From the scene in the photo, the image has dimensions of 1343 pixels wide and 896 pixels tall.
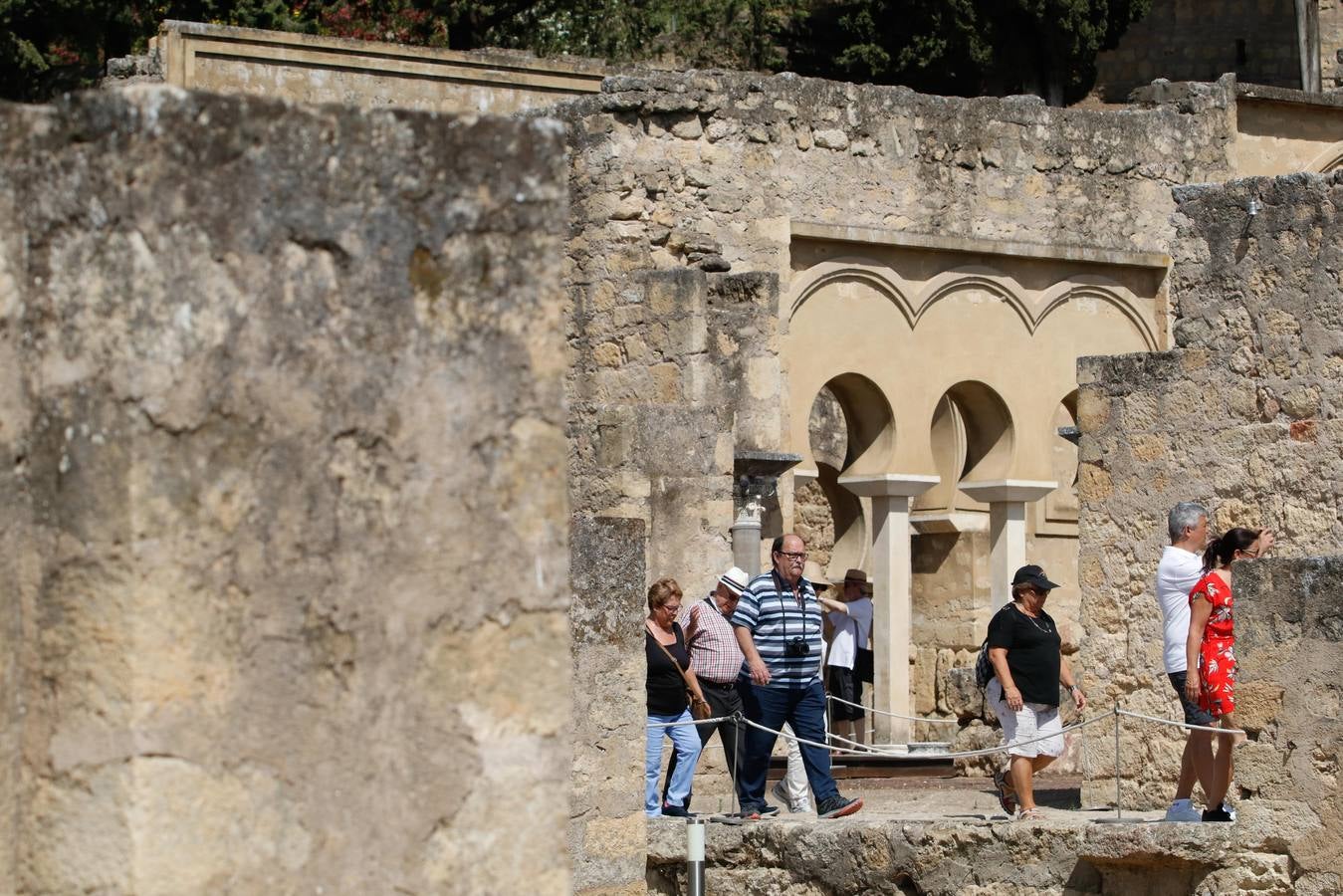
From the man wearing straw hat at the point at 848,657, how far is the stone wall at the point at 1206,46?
18194mm

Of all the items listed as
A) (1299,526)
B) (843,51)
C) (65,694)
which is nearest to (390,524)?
(65,694)

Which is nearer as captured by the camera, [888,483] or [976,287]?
[888,483]

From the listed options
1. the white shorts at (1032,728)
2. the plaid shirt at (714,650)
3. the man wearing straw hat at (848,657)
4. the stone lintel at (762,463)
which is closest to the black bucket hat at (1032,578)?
the white shorts at (1032,728)

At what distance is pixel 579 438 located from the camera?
463 inches

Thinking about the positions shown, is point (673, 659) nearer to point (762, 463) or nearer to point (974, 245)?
point (762, 463)

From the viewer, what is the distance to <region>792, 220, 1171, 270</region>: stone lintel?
15.8m

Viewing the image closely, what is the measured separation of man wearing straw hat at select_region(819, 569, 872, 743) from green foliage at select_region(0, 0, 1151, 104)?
334 inches

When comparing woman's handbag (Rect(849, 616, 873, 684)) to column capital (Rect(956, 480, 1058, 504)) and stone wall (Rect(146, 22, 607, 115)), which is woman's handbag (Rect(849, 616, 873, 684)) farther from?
stone wall (Rect(146, 22, 607, 115))

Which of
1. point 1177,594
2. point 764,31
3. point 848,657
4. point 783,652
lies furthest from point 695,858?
point 764,31

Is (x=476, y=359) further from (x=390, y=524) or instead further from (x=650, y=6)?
(x=650, y=6)

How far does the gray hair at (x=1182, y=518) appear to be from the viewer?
9.30 metres

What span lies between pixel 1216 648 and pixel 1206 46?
26193 millimetres

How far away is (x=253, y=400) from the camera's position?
303cm

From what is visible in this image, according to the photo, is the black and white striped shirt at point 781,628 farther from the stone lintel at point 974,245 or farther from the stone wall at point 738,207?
the stone lintel at point 974,245
